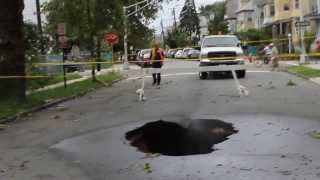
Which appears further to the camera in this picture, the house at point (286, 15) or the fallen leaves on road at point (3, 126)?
the house at point (286, 15)

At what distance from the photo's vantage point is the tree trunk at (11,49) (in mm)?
20734

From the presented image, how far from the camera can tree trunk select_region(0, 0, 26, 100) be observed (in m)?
20.7

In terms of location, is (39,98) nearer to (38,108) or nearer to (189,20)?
(38,108)

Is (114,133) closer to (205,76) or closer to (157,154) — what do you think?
(157,154)

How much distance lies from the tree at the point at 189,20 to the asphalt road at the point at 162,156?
120 meters

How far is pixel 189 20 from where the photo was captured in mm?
143125

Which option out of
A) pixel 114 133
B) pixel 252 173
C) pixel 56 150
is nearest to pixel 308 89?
pixel 114 133

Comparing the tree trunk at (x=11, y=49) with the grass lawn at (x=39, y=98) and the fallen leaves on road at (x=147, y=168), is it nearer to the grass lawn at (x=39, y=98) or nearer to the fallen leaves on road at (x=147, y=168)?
the grass lawn at (x=39, y=98)

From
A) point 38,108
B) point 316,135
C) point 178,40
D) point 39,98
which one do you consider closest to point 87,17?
point 39,98

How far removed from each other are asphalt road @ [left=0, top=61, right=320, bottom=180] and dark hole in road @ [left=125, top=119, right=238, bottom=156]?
257 millimetres

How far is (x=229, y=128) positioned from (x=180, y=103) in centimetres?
576

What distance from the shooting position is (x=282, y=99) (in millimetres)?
19297

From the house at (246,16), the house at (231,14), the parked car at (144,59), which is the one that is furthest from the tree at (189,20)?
the parked car at (144,59)

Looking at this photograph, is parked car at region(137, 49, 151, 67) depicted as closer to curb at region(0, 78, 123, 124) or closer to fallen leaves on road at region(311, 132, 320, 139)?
curb at region(0, 78, 123, 124)
